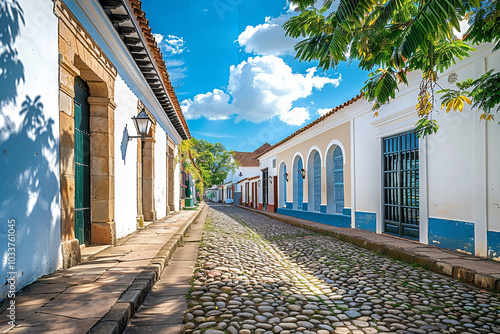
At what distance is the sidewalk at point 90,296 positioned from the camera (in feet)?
7.24

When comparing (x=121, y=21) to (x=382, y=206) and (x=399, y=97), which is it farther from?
(x=382, y=206)

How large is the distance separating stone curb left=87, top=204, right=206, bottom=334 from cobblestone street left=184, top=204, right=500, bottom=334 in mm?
478

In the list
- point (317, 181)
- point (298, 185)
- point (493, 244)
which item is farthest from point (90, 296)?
point (298, 185)

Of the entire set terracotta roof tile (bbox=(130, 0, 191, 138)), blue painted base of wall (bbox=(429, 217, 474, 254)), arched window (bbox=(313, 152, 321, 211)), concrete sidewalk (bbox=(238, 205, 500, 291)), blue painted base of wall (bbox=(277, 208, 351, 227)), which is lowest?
blue painted base of wall (bbox=(277, 208, 351, 227))

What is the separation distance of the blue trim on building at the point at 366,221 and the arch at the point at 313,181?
12.9 feet

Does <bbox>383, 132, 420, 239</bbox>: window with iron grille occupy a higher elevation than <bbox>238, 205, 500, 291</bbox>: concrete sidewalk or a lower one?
higher

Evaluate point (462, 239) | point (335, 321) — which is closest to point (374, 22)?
point (335, 321)

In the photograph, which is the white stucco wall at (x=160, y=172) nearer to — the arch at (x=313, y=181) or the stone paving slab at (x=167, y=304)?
the stone paving slab at (x=167, y=304)

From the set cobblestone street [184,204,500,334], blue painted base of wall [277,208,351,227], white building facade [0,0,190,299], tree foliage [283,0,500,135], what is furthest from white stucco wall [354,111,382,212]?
white building facade [0,0,190,299]

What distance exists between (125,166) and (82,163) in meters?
1.31

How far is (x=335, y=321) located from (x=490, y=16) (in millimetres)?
3288

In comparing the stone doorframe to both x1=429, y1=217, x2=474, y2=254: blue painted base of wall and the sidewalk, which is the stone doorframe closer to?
the sidewalk

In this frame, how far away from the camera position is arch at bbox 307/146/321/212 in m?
13.0

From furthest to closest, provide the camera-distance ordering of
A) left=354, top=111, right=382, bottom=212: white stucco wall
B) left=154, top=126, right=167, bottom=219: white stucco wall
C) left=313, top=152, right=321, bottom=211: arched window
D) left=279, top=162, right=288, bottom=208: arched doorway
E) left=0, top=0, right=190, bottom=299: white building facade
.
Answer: left=279, top=162, right=288, bottom=208: arched doorway → left=313, top=152, right=321, bottom=211: arched window → left=154, top=126, right=167, bottom=219: white stucco wall → left=354, top=111, right=382, bottom=212: white stucco wall → left=0, top=0, right=190, bottom=299: white building facade
